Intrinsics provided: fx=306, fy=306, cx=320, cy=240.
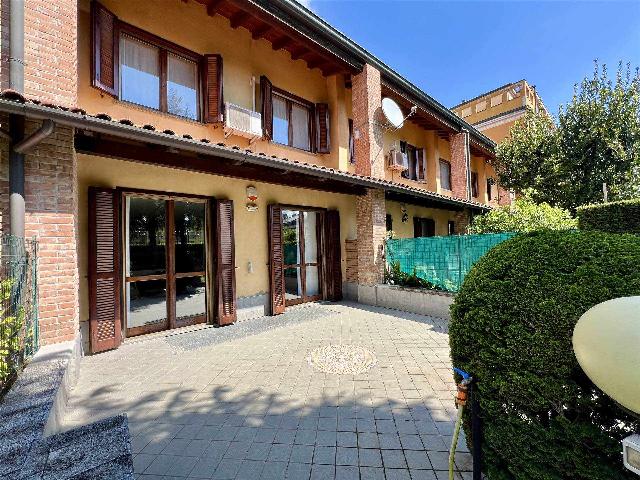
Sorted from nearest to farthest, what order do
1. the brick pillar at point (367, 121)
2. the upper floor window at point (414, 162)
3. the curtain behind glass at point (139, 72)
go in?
the curtain behind glass at point (139, 72)
the brick pillar at point (367, 121)
the upper floor window at point (414, 162)

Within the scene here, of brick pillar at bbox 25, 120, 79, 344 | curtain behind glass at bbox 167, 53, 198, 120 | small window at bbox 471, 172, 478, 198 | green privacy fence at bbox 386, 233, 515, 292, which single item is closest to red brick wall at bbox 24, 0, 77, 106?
brick pillar at bbox 25, 120, 79, 344

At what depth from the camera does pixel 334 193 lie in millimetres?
9227

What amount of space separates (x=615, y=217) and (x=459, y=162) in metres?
6.03

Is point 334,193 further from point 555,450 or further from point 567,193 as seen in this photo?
point 567,193

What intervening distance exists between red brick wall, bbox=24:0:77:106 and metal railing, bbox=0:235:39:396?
204 centimetres

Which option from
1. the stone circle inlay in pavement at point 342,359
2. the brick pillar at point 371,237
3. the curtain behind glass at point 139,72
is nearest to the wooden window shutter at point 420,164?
the brick pillar at point 371,237

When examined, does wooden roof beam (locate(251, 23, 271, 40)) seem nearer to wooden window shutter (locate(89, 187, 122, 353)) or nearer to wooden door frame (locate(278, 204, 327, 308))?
wooden door frame (locate(278, 204, 327, 308))

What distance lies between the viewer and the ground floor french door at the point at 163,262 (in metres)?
5.90

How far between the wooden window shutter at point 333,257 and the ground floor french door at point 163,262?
143 inches

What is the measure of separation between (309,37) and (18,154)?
6493 mm

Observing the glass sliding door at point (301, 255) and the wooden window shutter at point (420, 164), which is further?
the wooden window shutter at point (420, 164)

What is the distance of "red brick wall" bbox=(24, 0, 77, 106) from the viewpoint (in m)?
3.99

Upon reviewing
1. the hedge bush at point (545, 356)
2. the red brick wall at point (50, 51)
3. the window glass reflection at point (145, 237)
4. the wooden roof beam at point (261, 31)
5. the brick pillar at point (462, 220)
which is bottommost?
the hedge bush at point (545, 356)

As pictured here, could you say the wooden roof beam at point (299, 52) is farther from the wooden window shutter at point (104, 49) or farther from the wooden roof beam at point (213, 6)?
the wooden window shutter at point (104, 49)
